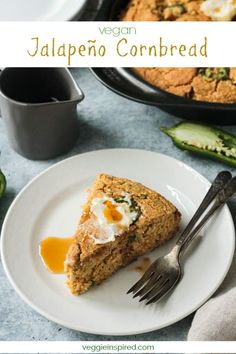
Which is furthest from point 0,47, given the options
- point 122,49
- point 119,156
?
point 119,156

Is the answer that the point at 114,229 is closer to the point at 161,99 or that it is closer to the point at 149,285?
the point at 149,285

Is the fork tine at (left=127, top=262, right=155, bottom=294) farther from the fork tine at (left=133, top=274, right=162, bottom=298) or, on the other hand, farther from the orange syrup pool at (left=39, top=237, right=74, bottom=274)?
the orange syrup pool at (left=39, top=237, right=74, bottom=274)

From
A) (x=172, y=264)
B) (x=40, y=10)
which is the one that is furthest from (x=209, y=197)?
(x=40, y=10)

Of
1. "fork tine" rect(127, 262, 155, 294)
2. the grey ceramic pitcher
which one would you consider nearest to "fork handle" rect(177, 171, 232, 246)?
"fork tine" rect(127, 262, 155, 294)

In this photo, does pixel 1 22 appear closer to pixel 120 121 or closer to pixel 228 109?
pixel 120 121

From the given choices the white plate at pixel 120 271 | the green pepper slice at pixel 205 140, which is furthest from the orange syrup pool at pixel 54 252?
the green pepper slice at pixel 205 140

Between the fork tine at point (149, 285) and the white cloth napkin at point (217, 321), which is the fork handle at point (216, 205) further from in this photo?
the white cloth napkin at point (217, 321)
